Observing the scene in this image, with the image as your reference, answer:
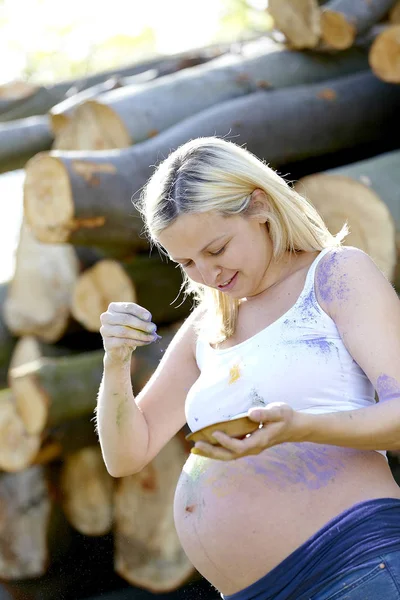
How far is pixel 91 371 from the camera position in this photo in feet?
15.7

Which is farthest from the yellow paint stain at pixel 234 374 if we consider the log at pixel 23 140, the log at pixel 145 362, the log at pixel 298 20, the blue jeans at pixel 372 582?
the log at pixel 23 140

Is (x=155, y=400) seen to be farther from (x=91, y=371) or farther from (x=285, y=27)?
(x=285, y=27)

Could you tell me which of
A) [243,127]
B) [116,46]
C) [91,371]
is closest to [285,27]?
[243,127]

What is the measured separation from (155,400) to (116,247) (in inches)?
87.1

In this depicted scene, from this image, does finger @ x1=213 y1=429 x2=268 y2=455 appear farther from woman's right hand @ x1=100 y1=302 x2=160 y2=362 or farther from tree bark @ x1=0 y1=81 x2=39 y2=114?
tree bark @ x1=0 y1=81 x2=39 y2=114

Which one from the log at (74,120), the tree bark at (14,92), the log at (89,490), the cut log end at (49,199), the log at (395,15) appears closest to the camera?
the cut log end at (49,199)

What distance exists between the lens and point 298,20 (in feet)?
18.0

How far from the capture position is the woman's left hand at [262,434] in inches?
69.9

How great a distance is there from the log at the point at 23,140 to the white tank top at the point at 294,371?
14.2 feet

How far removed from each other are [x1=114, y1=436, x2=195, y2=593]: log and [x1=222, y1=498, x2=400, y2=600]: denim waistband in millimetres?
2710

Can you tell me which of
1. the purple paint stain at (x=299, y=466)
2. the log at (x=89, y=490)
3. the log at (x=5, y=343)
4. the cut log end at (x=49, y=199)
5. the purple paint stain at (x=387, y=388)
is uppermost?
the purple paint stain at (x=387, y=388)

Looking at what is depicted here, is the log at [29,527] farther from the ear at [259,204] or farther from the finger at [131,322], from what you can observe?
the ear at [259,204]

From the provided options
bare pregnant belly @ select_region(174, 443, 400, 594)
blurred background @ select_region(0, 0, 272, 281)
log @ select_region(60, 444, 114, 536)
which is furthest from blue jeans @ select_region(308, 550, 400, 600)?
blurred background @ select_region(0, 0, 272, 281)

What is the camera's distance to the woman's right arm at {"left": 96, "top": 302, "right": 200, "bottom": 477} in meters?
2.25
